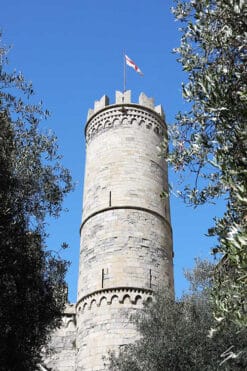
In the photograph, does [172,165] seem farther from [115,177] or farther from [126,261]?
[115,177]

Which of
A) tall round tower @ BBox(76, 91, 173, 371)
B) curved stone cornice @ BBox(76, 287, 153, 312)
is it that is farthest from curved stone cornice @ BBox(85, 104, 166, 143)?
curved stone cornice @ BBox(76, 287, 153, 312)

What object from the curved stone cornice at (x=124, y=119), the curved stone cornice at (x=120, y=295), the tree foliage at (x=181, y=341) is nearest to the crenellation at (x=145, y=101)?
the curved stone cornice at (x=124, y=119)

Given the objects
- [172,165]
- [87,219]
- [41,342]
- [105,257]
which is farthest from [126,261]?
[172,165]

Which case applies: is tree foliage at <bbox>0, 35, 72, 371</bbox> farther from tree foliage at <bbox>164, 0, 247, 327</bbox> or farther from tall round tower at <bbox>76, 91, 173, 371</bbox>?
tall round tower at <bbox>76, 91, 173, 371</bbox>

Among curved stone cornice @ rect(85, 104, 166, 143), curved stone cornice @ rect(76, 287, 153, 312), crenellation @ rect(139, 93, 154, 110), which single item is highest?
crenellation @ rect(139, 93, 154, 110)

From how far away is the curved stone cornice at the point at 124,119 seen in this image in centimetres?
2141

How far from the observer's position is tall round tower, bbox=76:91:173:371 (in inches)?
674

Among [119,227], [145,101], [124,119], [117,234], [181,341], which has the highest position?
[145,101]

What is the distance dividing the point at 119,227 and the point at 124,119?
514 centimetres

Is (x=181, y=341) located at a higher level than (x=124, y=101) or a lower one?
lower

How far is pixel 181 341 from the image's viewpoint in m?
12.2

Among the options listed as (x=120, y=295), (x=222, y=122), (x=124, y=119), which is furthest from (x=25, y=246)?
(x=124, y=119)

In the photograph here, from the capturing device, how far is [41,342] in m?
9.20

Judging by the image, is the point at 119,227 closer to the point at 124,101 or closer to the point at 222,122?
the point at 124,101
